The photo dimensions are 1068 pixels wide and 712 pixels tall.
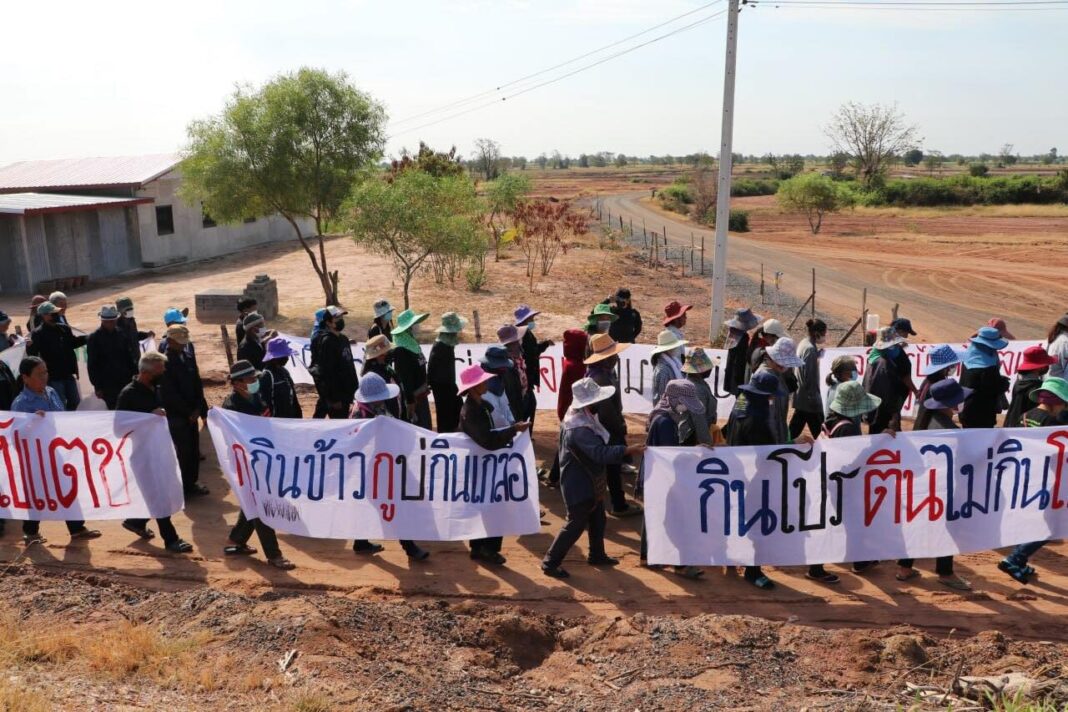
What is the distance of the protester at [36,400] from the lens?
26.3 feet

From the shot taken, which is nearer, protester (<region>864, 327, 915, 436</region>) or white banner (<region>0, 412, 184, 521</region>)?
white banner (<region>0, 412, 184, 521</region>)

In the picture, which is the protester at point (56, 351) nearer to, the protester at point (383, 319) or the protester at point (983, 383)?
the protester at point (383, 319)

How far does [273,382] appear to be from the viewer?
8.60 meters

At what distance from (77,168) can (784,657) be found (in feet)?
121

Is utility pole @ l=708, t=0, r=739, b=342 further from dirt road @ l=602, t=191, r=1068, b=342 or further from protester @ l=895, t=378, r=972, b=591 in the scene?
protester @ l=895, t=378, r=972, b=591

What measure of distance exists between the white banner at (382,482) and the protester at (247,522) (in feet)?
0.65

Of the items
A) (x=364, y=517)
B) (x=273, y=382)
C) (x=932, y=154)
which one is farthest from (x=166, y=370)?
(x=932, y=154)

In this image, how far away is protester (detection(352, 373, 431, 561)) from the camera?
25.0 ft

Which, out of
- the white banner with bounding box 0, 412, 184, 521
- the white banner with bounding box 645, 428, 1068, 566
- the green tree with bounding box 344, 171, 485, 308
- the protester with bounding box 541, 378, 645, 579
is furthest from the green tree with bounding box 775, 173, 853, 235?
the white banner with bounding box 0, 412, 184, 521

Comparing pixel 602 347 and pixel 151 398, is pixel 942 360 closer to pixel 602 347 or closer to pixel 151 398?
pixel 602 347

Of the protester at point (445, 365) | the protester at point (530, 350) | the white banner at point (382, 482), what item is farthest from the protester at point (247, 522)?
the protester at point (530, 350)

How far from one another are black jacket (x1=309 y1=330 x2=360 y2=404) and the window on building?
1039 inches

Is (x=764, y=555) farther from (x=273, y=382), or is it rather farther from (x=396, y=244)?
(x=396, y=244)

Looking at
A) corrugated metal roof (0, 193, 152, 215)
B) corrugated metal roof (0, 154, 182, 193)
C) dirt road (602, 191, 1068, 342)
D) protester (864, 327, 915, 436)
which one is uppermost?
corrugated metal roof (0, 154, 182, 193)
